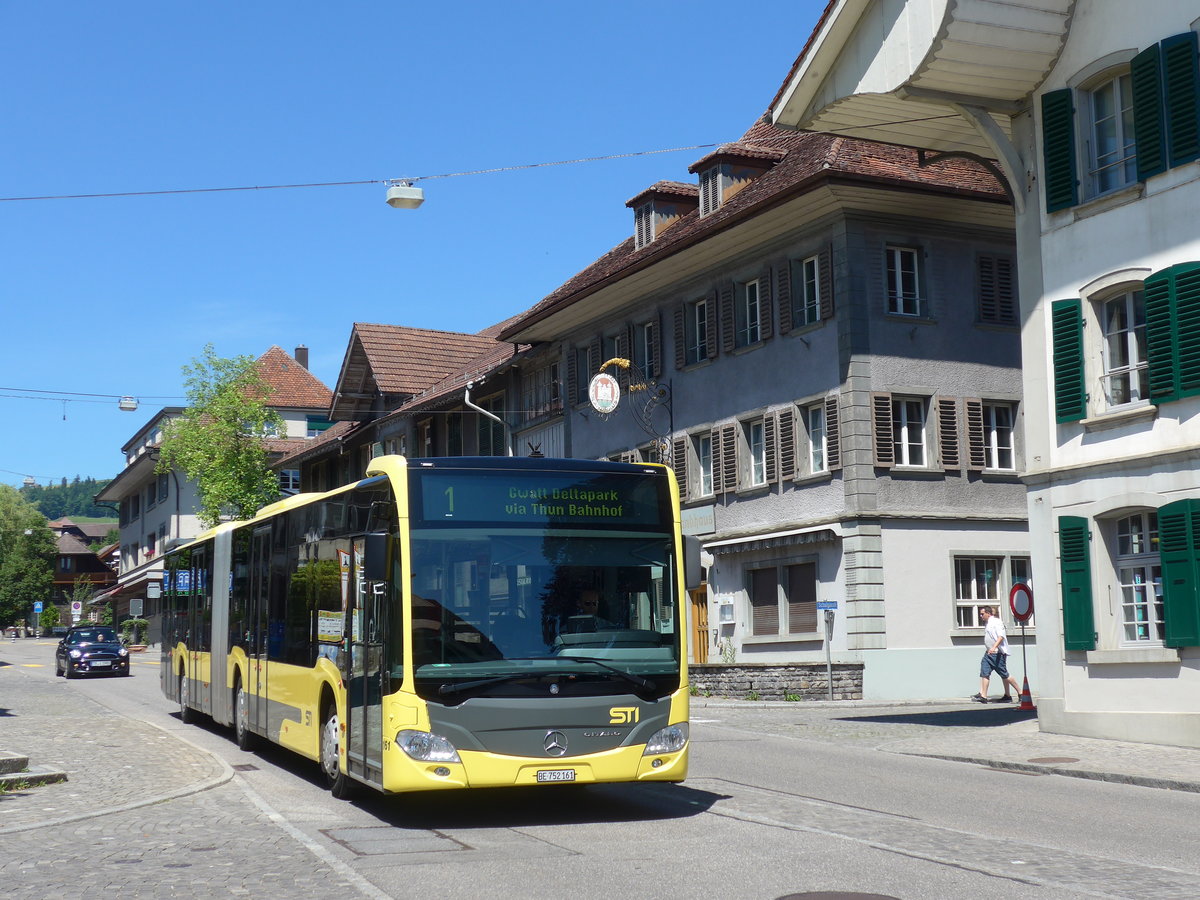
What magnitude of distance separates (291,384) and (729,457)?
190 ft

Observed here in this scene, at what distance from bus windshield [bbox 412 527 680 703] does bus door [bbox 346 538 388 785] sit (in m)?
0.52

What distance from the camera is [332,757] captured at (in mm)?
13461

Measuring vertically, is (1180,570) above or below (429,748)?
above

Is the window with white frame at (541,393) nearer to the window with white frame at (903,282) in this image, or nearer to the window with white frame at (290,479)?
the window with white frame at (903,282)

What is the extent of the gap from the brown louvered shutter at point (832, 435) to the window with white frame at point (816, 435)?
0.31m

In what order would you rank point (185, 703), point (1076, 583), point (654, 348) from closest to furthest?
point (1076, 583) → point (185, 703) → point (654, 348)

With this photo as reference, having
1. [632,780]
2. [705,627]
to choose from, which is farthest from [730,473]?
[632,780]

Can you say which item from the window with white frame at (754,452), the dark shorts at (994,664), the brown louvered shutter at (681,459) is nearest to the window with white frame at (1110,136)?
the dark shorts at (994,664)

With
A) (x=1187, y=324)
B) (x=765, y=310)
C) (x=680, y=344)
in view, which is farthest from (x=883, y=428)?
(x=1187, y=324)

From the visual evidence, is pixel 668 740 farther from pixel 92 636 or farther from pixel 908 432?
pixel 92 636

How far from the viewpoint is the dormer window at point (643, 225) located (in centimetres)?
3769

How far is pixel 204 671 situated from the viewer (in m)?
21.5

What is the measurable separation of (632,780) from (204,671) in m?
11.6

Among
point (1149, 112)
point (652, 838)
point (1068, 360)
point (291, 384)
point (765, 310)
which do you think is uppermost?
point (291, 384)
